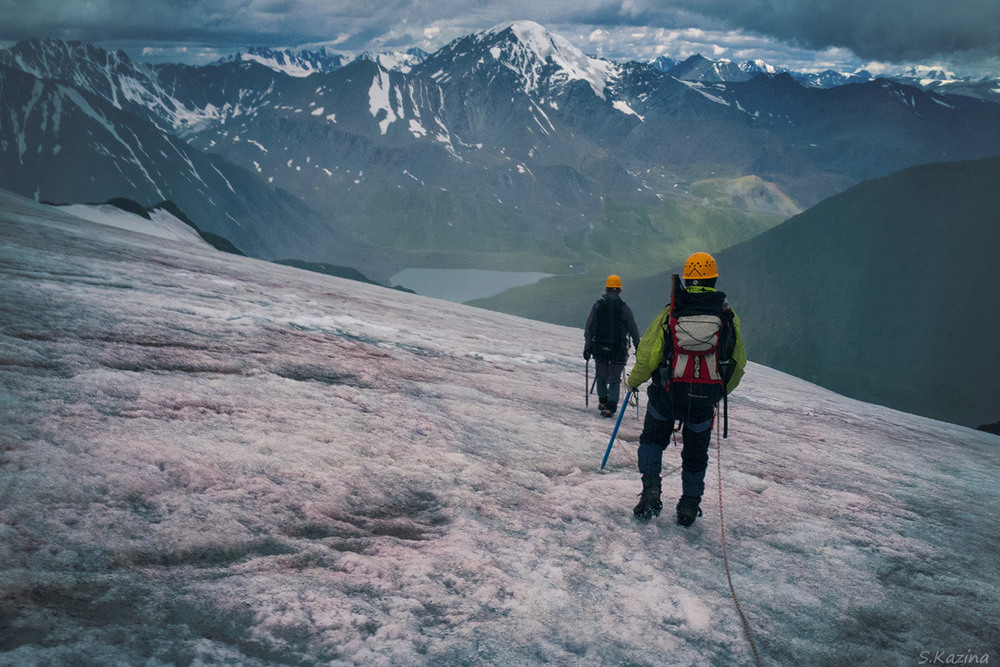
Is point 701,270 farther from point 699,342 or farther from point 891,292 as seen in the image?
point 891,292

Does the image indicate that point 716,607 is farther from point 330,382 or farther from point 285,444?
point 330,382

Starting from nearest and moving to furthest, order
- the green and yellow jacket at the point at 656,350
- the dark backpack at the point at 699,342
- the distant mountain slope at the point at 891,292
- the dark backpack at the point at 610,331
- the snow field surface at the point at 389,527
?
the snow field surface at the point at 389,527 < the dark backpack at the point at 699,342 < the green and yellow jacket at the point at 656,350 < the dark backpack at the point at 610,331 < the distant mountain slope at the point at 891,292

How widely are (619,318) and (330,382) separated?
512cm

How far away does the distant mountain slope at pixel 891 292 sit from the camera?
103 m

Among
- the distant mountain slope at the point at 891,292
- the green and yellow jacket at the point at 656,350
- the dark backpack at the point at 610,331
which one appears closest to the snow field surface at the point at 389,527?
the dark backpack at the point at 610,331

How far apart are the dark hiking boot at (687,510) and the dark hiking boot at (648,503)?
203 mm

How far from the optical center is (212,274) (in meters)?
16.1

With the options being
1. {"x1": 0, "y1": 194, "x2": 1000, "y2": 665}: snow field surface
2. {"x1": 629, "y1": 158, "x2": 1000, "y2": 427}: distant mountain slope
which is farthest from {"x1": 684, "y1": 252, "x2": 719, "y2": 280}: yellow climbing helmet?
{"x1": 629, "y1": 158, "x2": 1000, "y2": 427}: distant mountain slope

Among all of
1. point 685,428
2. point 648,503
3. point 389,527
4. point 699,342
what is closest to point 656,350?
point 699,342

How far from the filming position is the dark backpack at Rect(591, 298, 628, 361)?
10430mm

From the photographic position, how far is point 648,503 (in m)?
6.08

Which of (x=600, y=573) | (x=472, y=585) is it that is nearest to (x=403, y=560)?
(x=472, y=585)

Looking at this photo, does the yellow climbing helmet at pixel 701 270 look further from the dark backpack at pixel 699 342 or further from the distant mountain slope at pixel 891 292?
the distant mountain slope at pixel 891 292

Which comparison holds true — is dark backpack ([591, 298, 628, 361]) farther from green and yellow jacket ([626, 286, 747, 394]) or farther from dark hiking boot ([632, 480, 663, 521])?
dark hiking boot ([632, 480, 663, 521])
